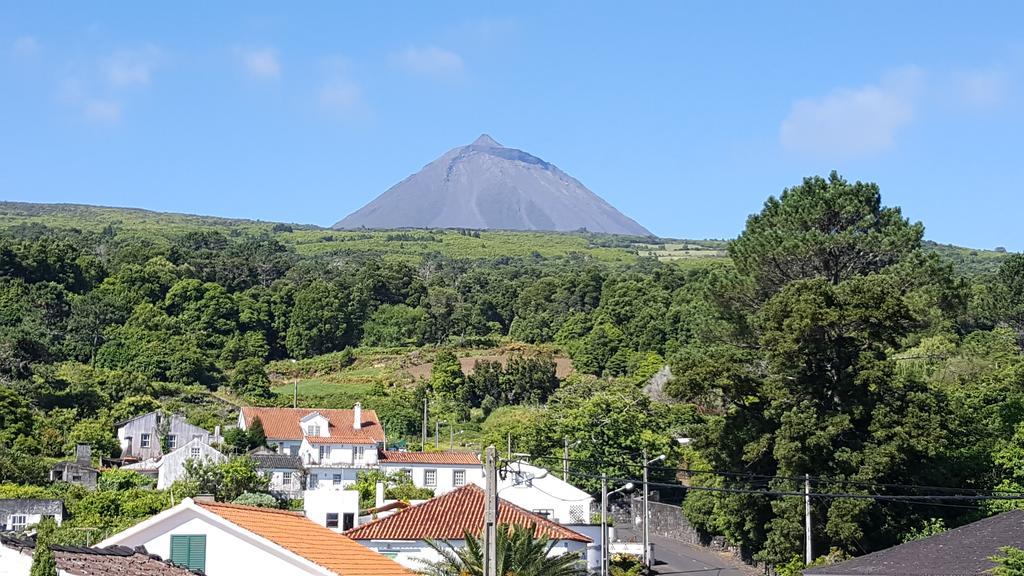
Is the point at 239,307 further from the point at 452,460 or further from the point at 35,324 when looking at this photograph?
the point at 452,460

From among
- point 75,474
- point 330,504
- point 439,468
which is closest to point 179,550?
point 330,504

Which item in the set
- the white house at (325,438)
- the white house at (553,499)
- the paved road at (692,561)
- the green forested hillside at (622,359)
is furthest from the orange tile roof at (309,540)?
the white house at (325,438)

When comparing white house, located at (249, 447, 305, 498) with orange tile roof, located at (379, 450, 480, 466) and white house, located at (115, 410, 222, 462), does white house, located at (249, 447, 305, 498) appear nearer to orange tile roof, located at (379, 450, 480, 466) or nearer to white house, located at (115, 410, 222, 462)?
orange tile roof, located at (379, 450, 480, 466)

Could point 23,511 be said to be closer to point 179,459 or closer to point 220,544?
point 179,459


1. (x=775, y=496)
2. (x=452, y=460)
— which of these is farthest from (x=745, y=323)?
(x=452, y=460)

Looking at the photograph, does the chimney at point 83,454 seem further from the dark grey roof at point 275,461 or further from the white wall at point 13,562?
the white wall at point 13,562

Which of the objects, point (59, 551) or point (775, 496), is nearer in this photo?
point (59, 551)
